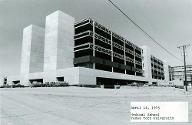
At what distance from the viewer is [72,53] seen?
5222 centimetres

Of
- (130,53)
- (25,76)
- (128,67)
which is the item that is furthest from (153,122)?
(130,53)

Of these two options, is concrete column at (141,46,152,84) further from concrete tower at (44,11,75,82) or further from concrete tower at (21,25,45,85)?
concrete tower at (21,25,45,85)

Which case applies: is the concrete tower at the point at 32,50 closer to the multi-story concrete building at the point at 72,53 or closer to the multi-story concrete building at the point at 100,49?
the multi-story concrete building at the point at 72,53

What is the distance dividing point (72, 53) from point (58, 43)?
578cm

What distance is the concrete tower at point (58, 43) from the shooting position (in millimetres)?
48531

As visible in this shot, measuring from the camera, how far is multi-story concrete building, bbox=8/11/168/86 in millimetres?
44719

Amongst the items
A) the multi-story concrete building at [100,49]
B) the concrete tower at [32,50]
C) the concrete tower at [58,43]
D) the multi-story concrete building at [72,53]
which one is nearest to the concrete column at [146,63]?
the multi-story concrete building at [100,49]

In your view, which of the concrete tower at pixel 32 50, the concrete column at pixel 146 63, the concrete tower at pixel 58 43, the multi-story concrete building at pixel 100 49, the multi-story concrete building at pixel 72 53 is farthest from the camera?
the concrete column at pixel 146 63

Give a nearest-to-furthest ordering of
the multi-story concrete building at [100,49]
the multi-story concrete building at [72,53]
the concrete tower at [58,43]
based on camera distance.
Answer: the multi-story concrete building at [72,53], the concrete tower at [58,43], the multi-story concrete building at [100,49]

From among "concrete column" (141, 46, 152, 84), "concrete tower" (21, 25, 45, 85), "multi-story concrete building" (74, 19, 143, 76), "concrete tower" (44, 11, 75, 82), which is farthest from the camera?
"concrete column" (141, 46, 152, 84)

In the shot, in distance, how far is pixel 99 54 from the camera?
5569 cm

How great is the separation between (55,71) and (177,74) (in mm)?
130359

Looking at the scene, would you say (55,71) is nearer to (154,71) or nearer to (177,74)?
(154,71)

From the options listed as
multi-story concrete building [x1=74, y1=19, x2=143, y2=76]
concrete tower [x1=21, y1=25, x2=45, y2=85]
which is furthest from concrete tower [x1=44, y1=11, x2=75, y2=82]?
concrete tower [x1=21, y1=25, x2=45, y2=85]
